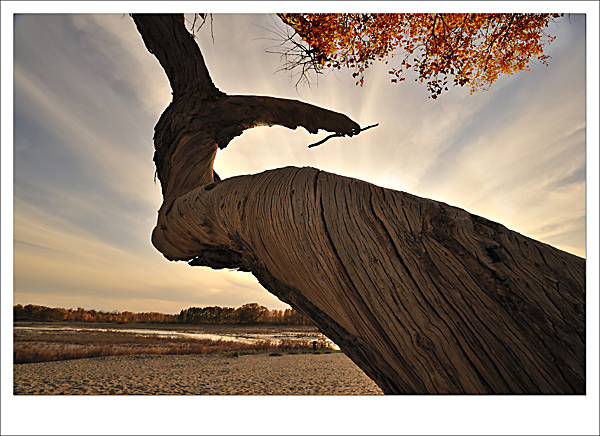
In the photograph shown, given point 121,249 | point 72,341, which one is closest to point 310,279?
point 121,249

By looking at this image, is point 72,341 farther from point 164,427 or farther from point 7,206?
point 164,427

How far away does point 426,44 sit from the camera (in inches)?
78.9

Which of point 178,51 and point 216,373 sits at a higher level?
point 178,51

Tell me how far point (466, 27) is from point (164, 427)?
→ 7.14 feet

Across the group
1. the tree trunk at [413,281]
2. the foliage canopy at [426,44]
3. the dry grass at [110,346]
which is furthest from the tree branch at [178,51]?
the dry grass at [110,346]

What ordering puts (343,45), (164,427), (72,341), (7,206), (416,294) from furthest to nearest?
(72,341) < (343,45) < (7,206) < (164,427) < (416,294)

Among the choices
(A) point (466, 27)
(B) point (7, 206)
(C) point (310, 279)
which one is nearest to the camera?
(C) point (310, 279)

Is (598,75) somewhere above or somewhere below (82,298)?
above

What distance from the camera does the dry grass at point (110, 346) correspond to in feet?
6.96

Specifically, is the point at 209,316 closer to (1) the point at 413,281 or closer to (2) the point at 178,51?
(2) the point at 178,51

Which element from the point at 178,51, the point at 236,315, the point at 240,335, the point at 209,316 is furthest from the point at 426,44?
the point at 240,335

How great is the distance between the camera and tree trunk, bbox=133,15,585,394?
75 centimetres

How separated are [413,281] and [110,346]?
2662 mm

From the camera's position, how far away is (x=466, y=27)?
1854 millimetres
